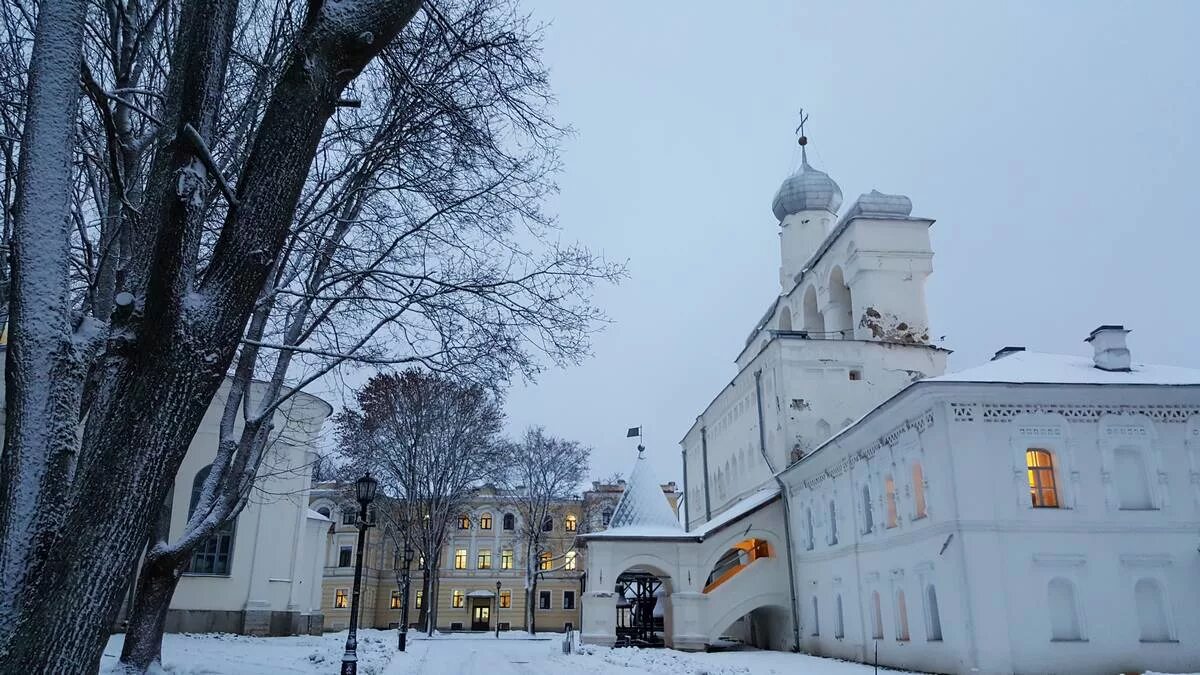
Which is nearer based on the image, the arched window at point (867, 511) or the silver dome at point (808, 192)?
the arched window at point (867, 511)

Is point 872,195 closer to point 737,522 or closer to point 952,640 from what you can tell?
point 737,522

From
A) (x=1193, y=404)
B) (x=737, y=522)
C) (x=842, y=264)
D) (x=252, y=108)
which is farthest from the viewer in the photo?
(x=842, y=264)

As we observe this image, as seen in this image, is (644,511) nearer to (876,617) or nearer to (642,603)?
(642,603)

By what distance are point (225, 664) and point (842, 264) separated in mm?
24024

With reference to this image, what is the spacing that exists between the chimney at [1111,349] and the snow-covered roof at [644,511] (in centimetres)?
1410

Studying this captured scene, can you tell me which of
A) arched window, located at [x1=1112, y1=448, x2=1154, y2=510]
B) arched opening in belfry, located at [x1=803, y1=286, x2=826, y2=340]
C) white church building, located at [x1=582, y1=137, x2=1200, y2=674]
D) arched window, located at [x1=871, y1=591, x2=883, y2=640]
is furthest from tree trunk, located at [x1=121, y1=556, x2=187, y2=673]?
arched opening in belfry, located at [x1=803, y1=286, x2=826, y2=340]

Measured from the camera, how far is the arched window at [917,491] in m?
18.2

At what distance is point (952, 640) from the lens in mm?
16547

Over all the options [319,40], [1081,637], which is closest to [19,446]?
[319,40]

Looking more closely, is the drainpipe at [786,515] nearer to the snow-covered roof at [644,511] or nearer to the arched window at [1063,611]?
the snow-covered roof at [644,511]

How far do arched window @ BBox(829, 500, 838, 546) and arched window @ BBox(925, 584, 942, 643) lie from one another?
17.3 feet

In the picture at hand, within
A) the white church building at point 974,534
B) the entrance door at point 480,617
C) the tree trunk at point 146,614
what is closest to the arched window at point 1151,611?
the white church building at point 974,534

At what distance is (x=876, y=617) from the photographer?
20547 millimetres

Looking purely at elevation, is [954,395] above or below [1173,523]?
above
